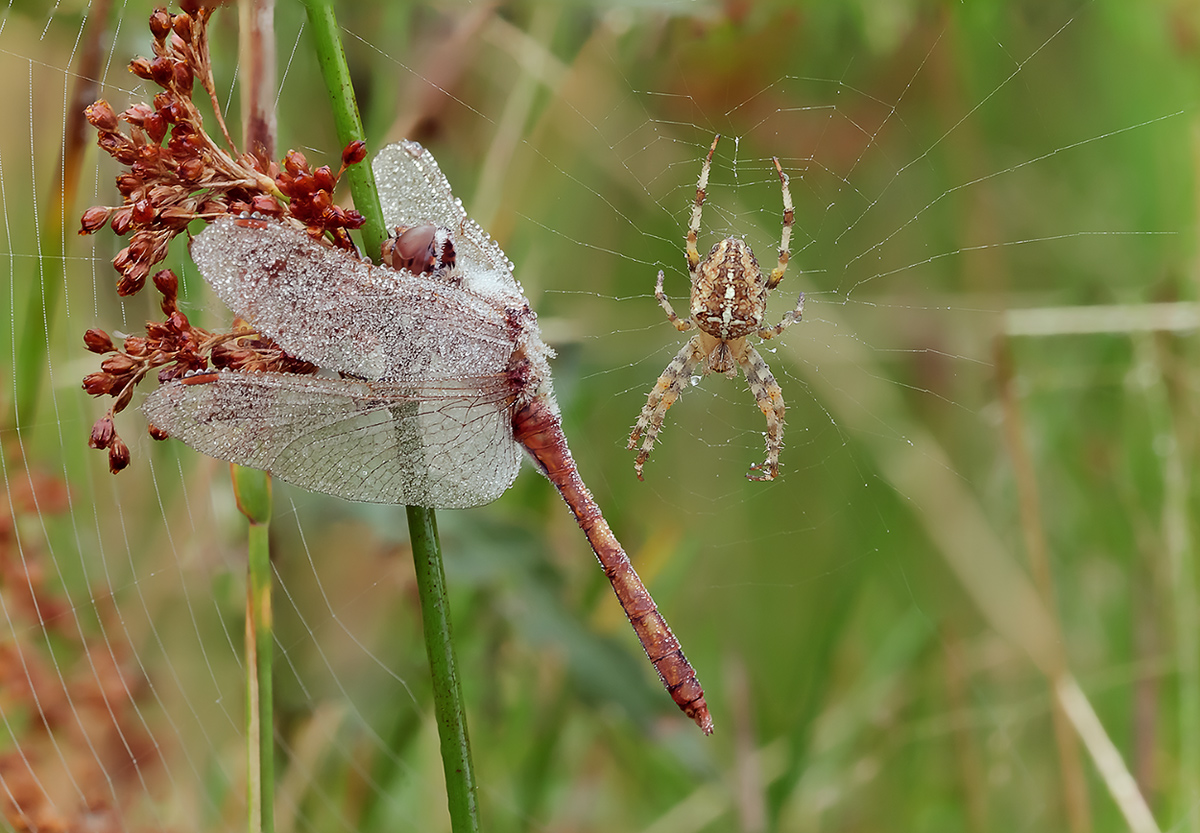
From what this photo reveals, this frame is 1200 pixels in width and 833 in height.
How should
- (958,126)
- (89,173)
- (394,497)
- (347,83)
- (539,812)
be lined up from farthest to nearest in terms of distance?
(958,126), (539,812), (89,173), (394,497), (347,83)

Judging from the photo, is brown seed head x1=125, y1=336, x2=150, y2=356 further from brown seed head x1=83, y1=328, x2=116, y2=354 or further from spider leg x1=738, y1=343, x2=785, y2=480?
spider leg x1=738, y1=343, x2=785, y2=480

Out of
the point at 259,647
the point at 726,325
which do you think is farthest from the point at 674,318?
the point at 259,647

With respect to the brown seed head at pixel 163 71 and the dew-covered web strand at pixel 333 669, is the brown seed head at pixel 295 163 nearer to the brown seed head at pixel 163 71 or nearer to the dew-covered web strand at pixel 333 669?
the brown seed head at pixel 163 71

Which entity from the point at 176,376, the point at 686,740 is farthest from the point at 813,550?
the point at 176,376

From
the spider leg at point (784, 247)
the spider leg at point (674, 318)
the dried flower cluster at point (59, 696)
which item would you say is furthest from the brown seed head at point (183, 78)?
the spider leg at point (784, 247)

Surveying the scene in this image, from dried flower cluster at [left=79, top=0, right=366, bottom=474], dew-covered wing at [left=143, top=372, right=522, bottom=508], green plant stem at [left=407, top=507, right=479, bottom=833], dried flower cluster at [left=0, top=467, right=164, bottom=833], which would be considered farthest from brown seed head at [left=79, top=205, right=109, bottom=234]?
dried flower cluster at [left=0, top=467, right=164, bottom=833]

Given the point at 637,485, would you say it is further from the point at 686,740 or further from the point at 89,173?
the point at 89,173
